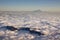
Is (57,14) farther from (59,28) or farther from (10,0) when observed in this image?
(10,0)

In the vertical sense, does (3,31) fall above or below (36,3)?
below

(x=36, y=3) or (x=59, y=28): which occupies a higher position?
(x=36, y=3)

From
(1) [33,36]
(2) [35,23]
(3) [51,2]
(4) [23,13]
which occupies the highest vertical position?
(3) [51,2]

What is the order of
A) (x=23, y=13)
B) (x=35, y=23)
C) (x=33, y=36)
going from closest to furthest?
1. (x=33, y=36)
2. (x=35, y=23)
3. (x=23, y=13)

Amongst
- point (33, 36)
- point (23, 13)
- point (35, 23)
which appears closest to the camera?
point (33, 36)

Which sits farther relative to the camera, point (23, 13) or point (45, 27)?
point (23, 13)

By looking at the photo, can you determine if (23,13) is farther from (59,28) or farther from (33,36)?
(59,28)

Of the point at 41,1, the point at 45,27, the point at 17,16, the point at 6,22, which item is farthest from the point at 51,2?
the point at 6,22

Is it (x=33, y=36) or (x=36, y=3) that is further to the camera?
(x=36, y=3)

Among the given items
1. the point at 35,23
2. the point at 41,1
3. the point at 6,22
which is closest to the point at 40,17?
the point at 35,23
